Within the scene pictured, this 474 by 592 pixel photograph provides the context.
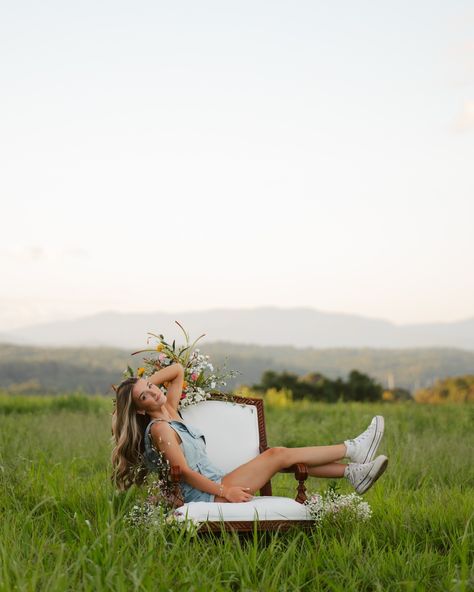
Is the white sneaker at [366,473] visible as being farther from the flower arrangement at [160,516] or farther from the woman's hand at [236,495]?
the flower arrangement at [160,516]

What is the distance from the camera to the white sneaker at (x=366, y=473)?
498 centimetres

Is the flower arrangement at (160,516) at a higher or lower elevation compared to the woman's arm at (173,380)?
lower

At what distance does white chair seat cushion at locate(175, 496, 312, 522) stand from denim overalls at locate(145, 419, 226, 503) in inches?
16.6

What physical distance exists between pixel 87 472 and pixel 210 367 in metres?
2.35

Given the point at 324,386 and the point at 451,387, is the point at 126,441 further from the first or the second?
the point at 451,387

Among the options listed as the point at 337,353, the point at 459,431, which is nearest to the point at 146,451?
the point at 459,431

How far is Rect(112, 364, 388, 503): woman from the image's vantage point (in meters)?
4.89

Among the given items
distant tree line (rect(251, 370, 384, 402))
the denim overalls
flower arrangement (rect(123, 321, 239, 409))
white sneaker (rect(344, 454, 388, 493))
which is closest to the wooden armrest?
the denim overalls

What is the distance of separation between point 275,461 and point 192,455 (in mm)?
534

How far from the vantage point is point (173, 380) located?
551 cm

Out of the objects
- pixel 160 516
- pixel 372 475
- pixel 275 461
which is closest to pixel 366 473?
pixel 372 475

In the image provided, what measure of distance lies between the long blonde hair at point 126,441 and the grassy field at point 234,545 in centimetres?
12

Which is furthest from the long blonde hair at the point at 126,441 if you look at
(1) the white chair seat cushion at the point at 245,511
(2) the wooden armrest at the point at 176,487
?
(1) the white chair seat cushion at the point at 245,511

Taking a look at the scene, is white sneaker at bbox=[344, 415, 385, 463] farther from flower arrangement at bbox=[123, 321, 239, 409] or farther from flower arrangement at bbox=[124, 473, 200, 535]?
flower arrangement at bbox=[124, 473, 200, 535]
